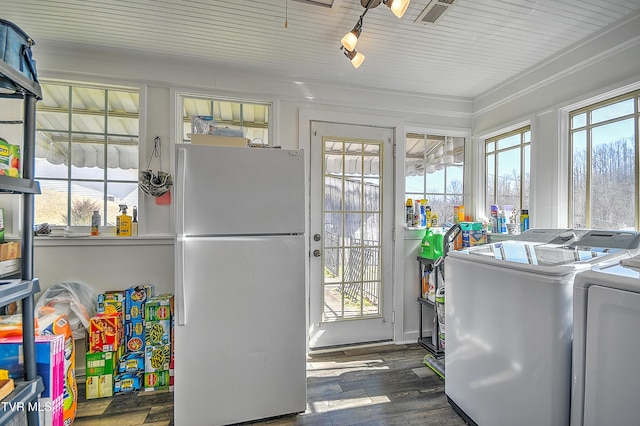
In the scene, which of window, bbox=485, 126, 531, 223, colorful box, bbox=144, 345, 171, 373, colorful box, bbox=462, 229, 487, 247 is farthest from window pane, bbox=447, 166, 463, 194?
colorful box, bbox=144, 345, 171, 373

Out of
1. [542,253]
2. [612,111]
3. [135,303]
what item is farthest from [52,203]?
[612,111]

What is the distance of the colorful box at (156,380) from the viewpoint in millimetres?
2098

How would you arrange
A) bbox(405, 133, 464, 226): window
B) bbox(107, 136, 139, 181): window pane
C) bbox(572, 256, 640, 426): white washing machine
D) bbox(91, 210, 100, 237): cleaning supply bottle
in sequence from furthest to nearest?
bbox(405, 133, 464, 226): window < bbox(107, 136, 139, 181): window pane < bbox(91, 210, 100, 237): cleaning supply bottle < bbox(572, 256, 640, 426): white washing machine

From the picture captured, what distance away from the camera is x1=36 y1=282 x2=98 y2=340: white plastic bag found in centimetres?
205

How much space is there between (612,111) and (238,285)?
2766mm

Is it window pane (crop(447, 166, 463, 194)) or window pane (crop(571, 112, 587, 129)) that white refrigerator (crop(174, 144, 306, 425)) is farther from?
window pane (crop(571, 112, 587, 129))

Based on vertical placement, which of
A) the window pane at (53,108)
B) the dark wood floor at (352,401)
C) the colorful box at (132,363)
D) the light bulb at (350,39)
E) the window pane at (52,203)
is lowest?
the dark wood floor at (352,401)

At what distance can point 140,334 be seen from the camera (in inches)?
84.6

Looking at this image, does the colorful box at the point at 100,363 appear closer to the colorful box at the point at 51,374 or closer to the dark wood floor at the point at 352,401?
the dark wood floor at the point at 352,401

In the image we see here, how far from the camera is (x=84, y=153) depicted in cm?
234

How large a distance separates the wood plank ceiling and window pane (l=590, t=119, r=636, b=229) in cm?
71

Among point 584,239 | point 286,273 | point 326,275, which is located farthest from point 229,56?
point 584,239

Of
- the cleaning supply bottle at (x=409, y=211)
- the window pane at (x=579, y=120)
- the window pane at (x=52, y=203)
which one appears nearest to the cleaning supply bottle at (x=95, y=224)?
the window pane at (x=52, y=203)

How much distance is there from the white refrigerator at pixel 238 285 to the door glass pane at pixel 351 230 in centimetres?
94
